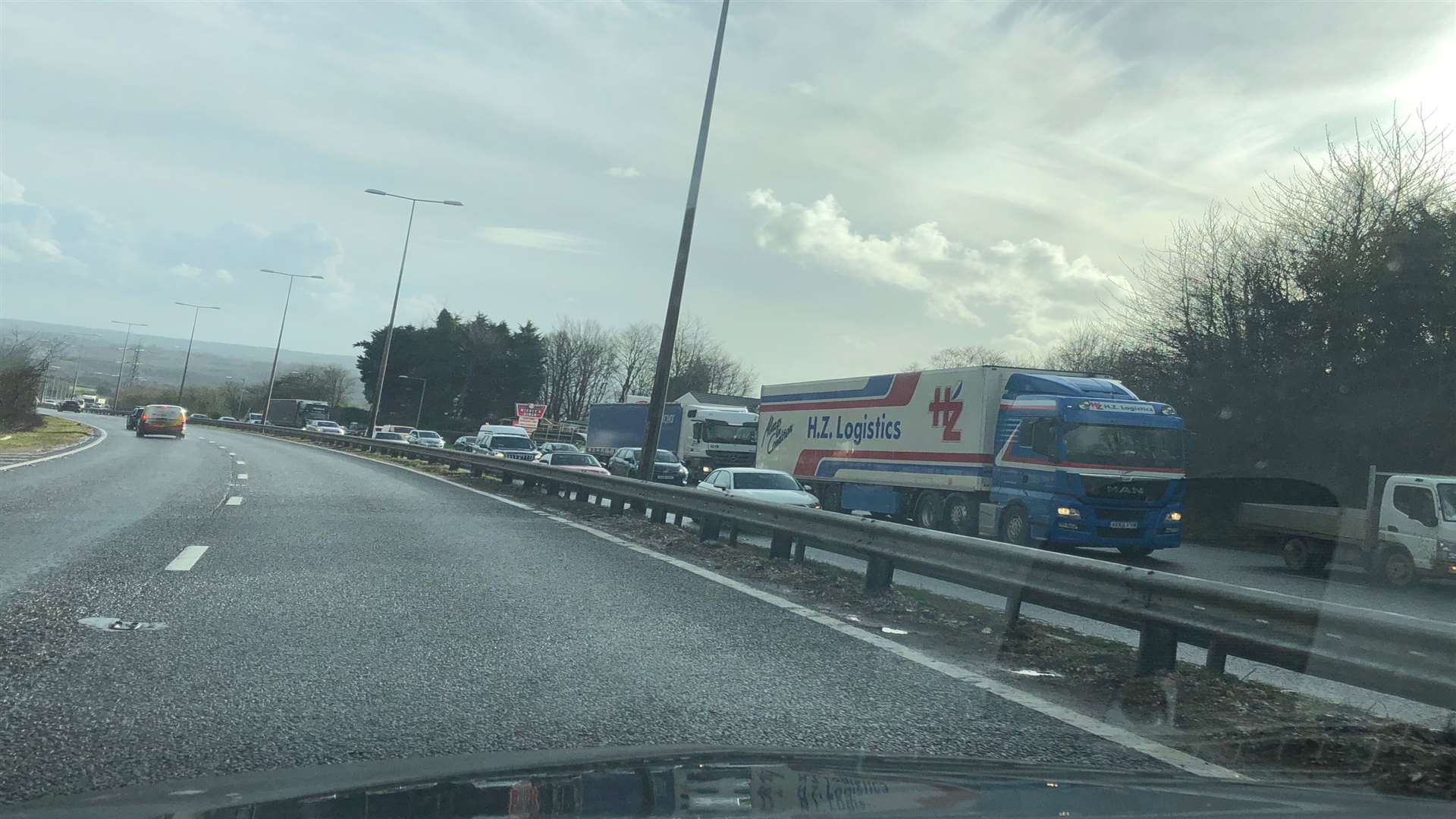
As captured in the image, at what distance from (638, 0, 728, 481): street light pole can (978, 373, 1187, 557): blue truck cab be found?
622cm

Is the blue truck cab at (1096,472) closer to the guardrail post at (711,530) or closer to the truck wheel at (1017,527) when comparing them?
the truck wheel at (1017,527)

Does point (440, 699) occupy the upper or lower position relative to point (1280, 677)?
lower

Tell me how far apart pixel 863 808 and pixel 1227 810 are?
1.14 m

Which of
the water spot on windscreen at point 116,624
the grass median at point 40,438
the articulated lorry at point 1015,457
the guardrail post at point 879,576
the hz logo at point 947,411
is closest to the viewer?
the water spot on windscreen at point 116,624

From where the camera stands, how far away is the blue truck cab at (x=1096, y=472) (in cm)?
1838

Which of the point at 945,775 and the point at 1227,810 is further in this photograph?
the point at 945,775

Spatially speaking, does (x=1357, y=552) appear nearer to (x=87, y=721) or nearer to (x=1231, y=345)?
(x=1231, y=345)

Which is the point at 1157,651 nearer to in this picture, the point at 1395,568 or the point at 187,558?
the point at 187,558

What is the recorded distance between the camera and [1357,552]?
17.6 meters

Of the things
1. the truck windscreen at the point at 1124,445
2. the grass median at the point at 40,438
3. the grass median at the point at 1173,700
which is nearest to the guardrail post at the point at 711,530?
the grass median at the point at 1173,700

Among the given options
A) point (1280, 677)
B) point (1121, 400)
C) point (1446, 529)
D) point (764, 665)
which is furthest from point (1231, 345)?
point (764, 665)

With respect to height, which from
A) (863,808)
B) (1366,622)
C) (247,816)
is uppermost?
(1366,622)

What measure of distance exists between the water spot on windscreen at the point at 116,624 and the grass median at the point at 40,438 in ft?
87.6

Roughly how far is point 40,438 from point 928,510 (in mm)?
32735
